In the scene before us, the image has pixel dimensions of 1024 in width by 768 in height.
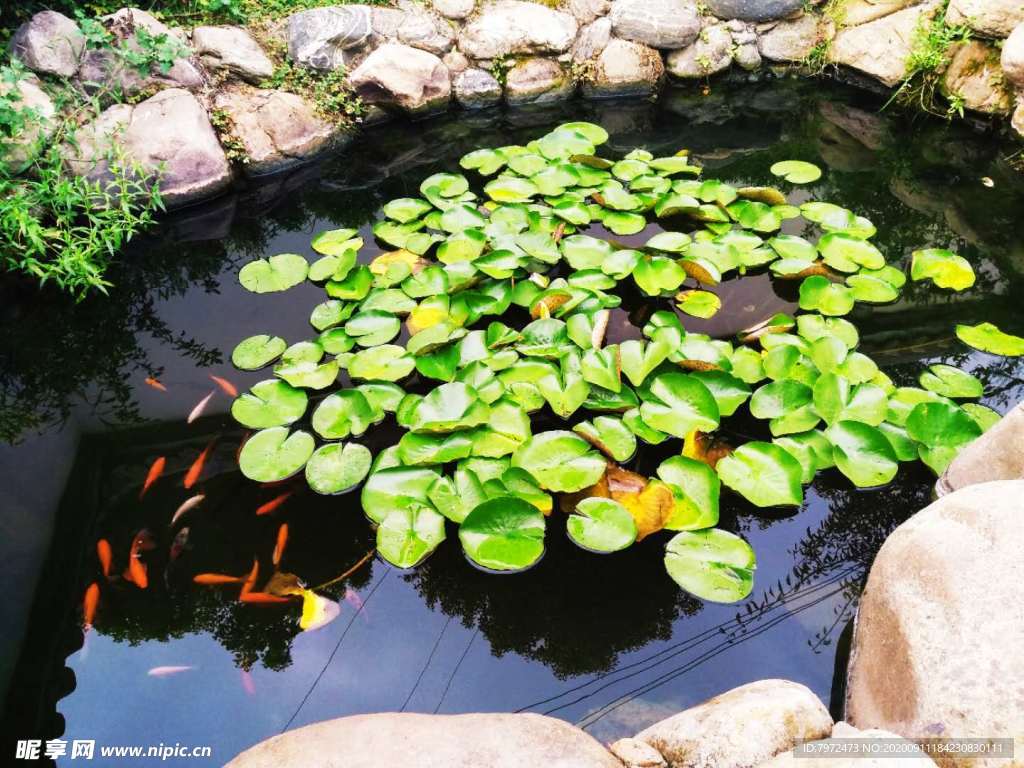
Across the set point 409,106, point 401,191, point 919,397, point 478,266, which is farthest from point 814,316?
point 409,106

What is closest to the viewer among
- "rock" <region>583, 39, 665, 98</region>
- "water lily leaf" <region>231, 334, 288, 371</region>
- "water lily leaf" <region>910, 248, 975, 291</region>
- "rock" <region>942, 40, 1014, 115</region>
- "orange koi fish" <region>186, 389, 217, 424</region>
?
"orange koi fish" <region>186, 389, 217, 424</region>

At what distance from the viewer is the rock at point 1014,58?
425cm

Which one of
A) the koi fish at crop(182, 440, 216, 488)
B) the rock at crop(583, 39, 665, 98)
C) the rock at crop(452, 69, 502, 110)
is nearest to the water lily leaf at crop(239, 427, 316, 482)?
the koi fish at crop(182, 440, 216, 488)

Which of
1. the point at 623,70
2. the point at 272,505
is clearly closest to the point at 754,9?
the point at 623,70

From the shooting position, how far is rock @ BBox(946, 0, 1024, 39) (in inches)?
176

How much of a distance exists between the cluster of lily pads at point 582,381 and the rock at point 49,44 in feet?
6.20

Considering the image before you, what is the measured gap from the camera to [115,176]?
156 inches

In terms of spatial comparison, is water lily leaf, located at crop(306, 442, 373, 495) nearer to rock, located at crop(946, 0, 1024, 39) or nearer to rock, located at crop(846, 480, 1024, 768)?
rock, located at crop(846, 480, 1024, 768)

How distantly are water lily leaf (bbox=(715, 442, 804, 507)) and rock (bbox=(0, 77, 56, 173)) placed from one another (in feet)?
12.0

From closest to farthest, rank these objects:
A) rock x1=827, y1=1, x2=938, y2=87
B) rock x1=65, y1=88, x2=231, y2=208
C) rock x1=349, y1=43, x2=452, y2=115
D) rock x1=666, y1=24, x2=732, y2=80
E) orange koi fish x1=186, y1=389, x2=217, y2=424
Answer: orange koi fish x1=186, y1=389, x2=217, y2=424, rock x1=65, y1=88, x2=231, y2=208, rock x1=349, y1=43, x2=452, y2=115, rock x1=827, y1=1, x2=938, y2=87, rock x1=666, y1=24, x2=732, y2=80

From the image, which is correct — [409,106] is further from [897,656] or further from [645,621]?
[897,656]

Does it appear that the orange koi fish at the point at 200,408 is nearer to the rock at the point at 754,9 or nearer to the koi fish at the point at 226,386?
the koi fish at the point at 226,386

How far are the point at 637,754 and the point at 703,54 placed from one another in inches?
205

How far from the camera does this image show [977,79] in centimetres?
476
